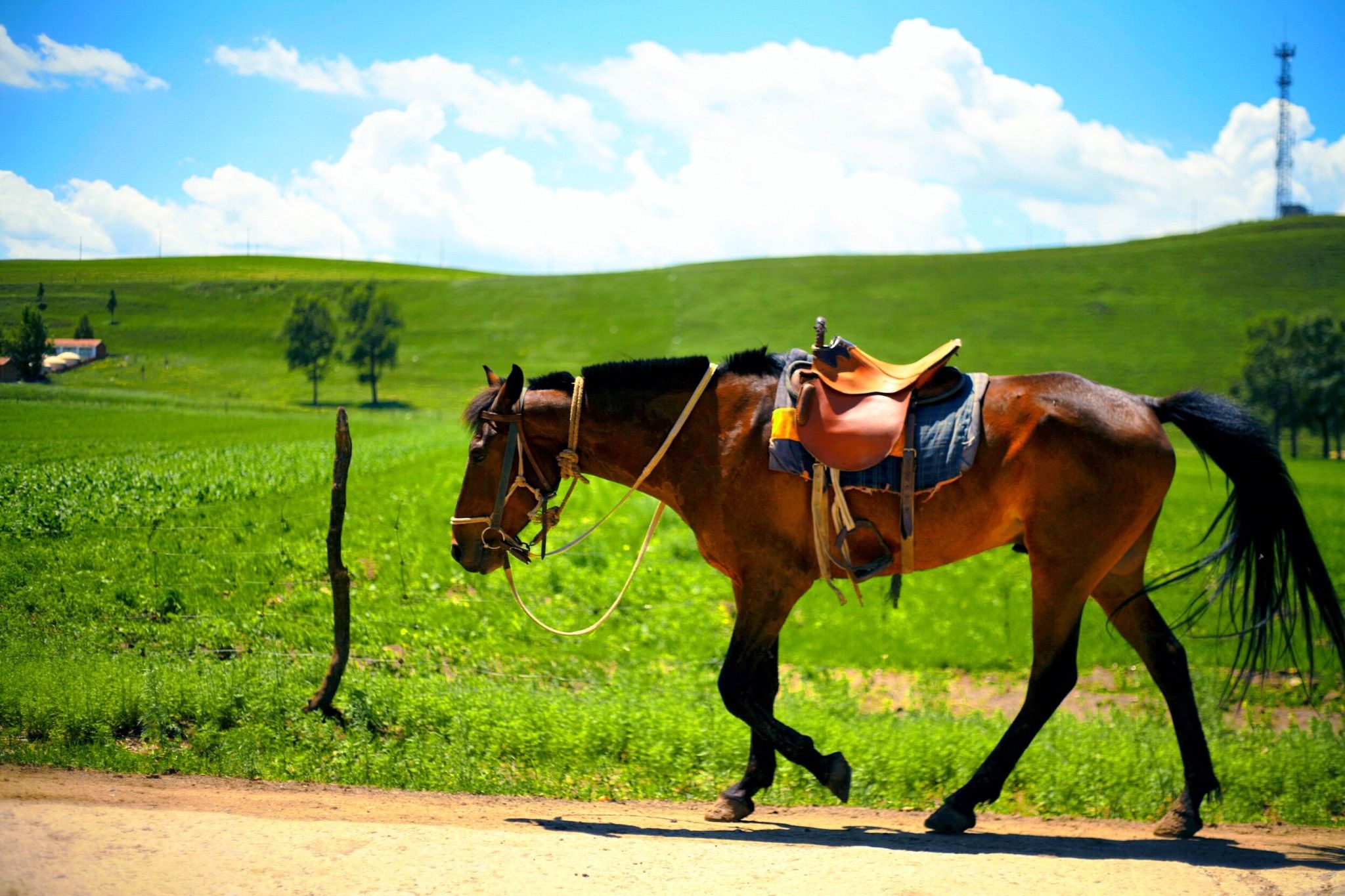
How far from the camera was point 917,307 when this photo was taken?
66188 mm

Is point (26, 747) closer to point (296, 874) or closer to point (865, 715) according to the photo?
point (296, 874)

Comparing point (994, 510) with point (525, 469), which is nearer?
point (994, 510)

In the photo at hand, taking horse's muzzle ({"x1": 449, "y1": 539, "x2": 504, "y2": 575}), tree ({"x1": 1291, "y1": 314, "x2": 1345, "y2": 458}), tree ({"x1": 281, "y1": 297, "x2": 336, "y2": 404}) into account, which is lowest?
horse's muzzle ({"x1": 449, "y1": 539, "x2": 504, "y2": 575})

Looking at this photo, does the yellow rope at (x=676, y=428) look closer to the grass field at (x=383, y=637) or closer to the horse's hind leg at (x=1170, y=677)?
the grass field at (x=383, y=637)

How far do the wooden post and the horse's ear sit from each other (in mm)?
2102

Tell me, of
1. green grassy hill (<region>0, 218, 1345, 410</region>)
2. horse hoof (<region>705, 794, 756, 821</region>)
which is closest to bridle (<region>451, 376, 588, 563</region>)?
horse hoof (<region>705, 794, 756, 821</region>)

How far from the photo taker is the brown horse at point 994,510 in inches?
214

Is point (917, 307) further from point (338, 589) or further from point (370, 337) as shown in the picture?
point (338, 589)

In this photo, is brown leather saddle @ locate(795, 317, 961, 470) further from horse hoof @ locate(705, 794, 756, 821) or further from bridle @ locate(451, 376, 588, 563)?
horse hoof @ locate(705, 794, 756, 821)

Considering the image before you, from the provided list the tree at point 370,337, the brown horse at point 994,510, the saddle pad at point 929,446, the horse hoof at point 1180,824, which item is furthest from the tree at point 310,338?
the horse hoof at point 1180,824

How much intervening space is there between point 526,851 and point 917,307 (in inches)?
2568

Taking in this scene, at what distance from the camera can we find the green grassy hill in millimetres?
47781

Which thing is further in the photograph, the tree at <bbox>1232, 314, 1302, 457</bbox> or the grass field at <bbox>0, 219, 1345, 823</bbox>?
the tree at <bbox>1232, 314, 1302, 457</bbox>

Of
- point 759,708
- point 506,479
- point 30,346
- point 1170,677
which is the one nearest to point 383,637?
point 506,479
